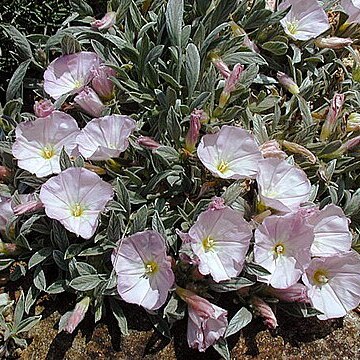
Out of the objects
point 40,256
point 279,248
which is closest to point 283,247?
point 279,248

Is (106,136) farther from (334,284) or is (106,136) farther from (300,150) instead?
(334,284)

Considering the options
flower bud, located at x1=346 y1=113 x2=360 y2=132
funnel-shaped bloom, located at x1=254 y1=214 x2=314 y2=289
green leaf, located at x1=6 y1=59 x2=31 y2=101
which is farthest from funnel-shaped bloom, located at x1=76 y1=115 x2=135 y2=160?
flower bud, located at x1=346 y1=113 x2=360 y2=132

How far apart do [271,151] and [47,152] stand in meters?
0.72

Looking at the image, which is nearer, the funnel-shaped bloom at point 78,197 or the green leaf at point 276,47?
the funnel-shaped bloom at point 78,197

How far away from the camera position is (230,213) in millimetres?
2014

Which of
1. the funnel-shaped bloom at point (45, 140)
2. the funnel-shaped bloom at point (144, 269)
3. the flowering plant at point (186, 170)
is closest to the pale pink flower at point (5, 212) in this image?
the flowering plant at point (186, 170)

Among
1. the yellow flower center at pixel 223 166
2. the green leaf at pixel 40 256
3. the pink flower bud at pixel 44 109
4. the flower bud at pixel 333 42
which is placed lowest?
the green leaf at pixel 40 256

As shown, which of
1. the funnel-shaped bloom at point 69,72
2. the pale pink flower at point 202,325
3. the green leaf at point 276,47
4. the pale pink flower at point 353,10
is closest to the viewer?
the pale pink flower at point 202,325

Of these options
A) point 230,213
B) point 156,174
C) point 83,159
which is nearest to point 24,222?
point 83,159

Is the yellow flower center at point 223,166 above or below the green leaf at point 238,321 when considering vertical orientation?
above

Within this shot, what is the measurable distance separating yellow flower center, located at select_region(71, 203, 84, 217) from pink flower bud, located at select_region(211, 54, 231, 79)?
70cm

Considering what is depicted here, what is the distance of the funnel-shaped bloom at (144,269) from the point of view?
199 cm

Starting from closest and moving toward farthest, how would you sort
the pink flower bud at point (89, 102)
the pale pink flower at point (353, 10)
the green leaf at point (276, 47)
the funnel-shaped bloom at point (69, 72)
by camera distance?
the pink flower bud at point (89, 102) < the funnel-shaped bloom at point (69, 72) < the green leaf at point (276, 47) < the pale pink flower at point (353, 10)

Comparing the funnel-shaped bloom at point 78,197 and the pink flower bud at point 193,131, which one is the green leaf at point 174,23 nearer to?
the pink flower bud at point 193,131
